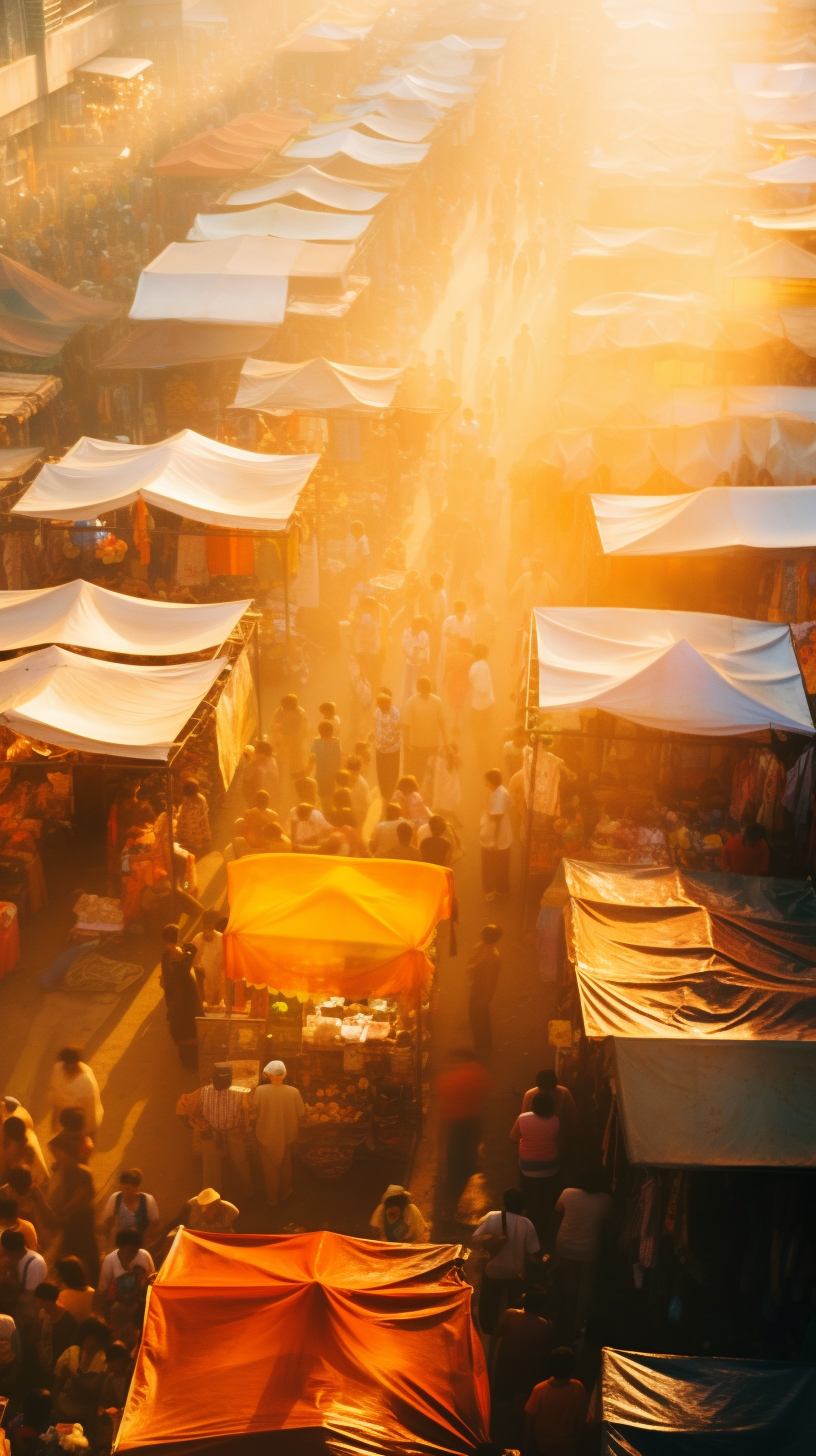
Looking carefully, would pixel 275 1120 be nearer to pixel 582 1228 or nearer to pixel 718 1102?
pixel 582 1228

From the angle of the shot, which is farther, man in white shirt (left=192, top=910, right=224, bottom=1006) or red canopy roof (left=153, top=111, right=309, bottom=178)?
red canopy roof (left=153, top=111, right=309, bottom=178)

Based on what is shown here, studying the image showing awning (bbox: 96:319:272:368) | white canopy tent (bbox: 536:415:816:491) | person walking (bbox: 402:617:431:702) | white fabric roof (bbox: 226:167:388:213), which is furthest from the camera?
white fabric roof (bbox: 226:167:388:213)

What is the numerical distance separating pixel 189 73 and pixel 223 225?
24770mm

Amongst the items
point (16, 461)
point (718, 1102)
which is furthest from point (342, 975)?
point (16, 461)

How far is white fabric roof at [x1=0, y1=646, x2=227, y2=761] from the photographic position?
32.9 ft

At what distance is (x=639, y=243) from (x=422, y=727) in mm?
15148

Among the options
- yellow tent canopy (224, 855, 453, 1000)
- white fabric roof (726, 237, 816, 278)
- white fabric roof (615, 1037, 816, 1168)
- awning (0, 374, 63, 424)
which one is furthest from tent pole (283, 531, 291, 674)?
white fabric roof (726, 237, 816, 278)

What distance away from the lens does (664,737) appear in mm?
10648

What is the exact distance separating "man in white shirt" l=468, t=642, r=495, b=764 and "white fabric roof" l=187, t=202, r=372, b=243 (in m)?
14.1

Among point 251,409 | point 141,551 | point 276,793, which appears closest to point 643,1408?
point 276,793

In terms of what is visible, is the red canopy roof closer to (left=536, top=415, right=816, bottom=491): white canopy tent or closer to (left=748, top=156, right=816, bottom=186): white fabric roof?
(left=748, top=156, right=816, bottom=186): white fabric roof

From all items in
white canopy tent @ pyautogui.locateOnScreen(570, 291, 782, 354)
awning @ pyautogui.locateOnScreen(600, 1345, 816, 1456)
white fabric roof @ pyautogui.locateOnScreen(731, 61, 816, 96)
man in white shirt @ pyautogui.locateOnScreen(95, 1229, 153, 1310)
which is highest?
white fabric roof @ pyautogui.locateOnScreen(731, 61, 816, 96)

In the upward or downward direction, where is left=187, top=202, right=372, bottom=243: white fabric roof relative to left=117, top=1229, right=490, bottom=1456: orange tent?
upward

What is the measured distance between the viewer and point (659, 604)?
14.5 m
